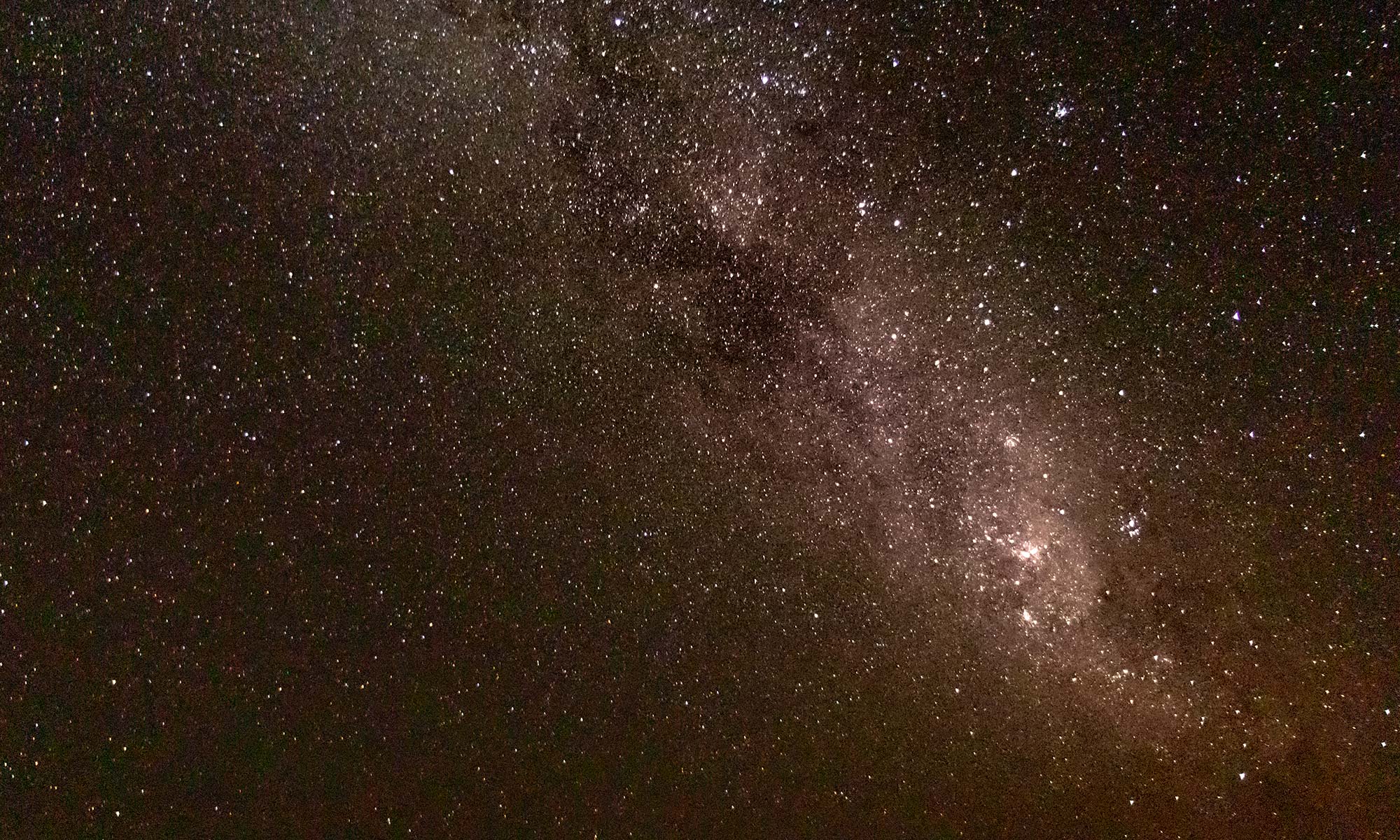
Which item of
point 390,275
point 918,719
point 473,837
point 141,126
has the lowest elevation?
point 473,837

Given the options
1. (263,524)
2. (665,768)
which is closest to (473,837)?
(665,768)

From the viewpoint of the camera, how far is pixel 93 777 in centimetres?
86

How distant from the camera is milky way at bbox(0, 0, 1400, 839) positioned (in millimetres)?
757

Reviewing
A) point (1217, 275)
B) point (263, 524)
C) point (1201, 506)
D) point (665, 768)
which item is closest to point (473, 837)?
point (665, 768)

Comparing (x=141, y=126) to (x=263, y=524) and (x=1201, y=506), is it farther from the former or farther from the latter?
(x=1201, y=506)

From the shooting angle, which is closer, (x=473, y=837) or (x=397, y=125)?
(x=397, y=125)

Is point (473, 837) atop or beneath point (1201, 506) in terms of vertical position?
beneath

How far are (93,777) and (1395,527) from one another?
1.61 m

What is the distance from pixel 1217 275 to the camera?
2.54 feet

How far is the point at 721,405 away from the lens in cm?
78

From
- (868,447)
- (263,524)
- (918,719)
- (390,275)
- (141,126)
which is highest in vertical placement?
(141,126)

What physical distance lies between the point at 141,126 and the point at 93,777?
80cm

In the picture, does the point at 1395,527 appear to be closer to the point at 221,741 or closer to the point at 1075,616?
the point at 1075,616

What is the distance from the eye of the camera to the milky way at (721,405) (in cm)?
76
